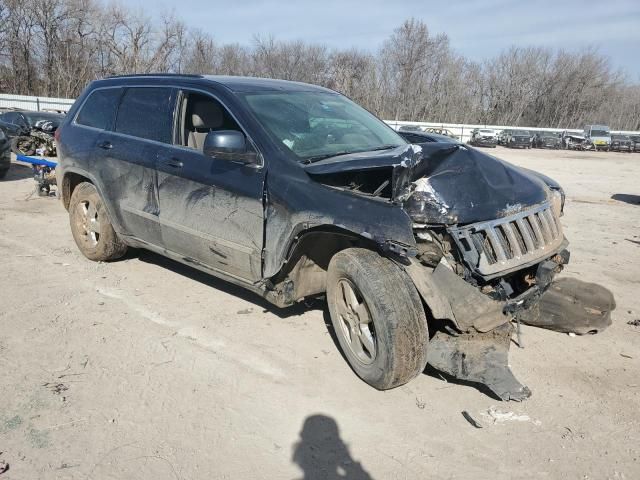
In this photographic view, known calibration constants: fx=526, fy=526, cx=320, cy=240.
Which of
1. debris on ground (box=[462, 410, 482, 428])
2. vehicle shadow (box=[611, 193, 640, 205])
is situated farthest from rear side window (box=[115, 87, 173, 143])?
vehicle shadow (box=[611, 193, 640, 205])

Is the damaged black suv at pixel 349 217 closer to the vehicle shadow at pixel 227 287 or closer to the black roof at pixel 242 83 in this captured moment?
the black roof at pixel 242 83

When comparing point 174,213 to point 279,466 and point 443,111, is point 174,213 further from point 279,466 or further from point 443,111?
point 443,111

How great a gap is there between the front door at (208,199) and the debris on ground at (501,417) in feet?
5.90

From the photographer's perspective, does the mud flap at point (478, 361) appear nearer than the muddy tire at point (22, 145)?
Yes

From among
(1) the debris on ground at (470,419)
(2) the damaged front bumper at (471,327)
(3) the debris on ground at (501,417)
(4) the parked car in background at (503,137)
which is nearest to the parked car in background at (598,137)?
(4) the parked car in background at (503,137)

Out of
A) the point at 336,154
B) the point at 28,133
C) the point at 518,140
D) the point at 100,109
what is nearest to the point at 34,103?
the point at 28,133

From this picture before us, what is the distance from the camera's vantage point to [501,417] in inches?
124

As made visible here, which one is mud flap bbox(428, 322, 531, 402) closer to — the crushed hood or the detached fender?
the detached fender

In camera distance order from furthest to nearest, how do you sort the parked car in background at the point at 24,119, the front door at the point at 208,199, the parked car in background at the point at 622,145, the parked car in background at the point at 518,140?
the parked car in background at the point at 518,140
the parked car in background at the point at 622,145
the parked car in background at the point at 24,119
the front door at the point at 208,199

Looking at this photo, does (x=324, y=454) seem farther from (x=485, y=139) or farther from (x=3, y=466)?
(x=485, y=139)

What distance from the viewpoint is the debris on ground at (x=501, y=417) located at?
123 inches

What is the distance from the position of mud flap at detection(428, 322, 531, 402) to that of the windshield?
5.08 feet

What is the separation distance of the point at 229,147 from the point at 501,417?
245 cm

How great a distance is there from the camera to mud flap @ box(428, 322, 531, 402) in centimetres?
321
